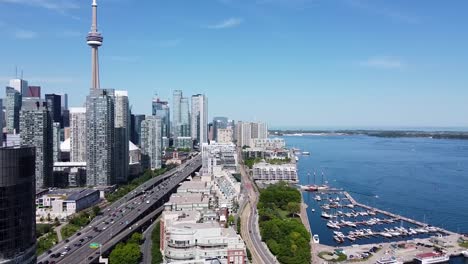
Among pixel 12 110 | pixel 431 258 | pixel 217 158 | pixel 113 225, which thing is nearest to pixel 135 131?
A: pixel 12 110

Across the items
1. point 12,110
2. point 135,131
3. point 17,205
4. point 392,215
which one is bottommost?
point 392,215

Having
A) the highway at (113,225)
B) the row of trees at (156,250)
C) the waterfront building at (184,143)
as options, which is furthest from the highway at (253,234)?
the waterfront building at (184,143)

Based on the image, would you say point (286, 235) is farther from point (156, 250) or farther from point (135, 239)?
point (135, 239)

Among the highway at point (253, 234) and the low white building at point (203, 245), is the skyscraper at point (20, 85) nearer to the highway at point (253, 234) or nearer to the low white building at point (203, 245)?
the highway at point (253, 234)

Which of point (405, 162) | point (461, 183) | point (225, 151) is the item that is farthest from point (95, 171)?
point (405, 162)

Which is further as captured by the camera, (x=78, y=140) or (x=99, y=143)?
(x=78, y=140)
